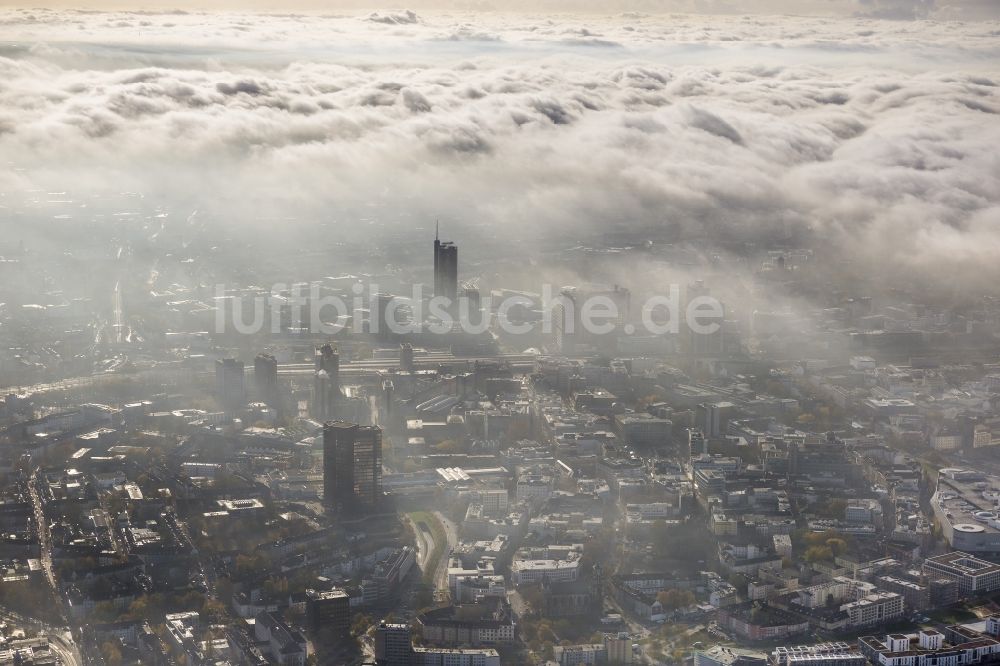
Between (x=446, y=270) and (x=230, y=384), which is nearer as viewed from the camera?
(x=230, y=384)

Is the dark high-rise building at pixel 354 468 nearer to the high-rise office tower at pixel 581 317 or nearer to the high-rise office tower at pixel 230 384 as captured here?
the high-rise office tower at pixel 230 384

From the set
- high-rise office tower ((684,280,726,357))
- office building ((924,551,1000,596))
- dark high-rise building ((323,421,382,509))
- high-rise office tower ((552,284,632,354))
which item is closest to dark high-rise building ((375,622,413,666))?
dark high-rise building ((323,421,382,509))

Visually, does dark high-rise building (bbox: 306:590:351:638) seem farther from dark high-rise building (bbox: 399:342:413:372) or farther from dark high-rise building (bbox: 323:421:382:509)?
dark high-rise building (bbox: 399:342:413:372)

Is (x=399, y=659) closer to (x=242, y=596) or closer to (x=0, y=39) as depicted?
(x=242, y=596)

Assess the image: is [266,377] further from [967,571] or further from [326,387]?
[967,571]

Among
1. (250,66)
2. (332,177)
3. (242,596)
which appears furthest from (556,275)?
(242,596)

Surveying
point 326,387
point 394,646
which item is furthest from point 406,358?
point 394,646

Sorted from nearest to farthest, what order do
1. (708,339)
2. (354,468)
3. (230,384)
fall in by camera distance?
(354,468), (230,384), (708,339)

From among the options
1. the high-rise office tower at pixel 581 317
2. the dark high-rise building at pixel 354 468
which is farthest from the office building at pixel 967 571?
the high-rise office tower at pixel 581 317
